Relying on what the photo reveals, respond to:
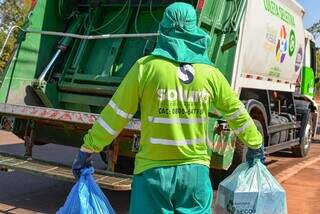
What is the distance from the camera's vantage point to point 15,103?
243 inches

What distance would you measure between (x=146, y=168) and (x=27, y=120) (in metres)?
3.28

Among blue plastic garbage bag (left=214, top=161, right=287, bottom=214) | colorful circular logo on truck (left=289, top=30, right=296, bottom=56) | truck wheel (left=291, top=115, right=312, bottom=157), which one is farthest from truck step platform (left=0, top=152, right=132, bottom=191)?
truck wheel (left=291, top=115, right=312, bottom=157)

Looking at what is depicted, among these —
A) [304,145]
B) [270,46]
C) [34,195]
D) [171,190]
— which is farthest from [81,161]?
[304,145]

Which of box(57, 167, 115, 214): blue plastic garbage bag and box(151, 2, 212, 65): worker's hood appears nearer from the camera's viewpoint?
box(151, 2, 212, 65): worker's hood

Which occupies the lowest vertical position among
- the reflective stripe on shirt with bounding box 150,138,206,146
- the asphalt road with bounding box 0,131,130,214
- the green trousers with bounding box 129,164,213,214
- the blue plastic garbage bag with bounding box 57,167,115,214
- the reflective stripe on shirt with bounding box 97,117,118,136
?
the asphalt road with bounding box 0,131,130,214

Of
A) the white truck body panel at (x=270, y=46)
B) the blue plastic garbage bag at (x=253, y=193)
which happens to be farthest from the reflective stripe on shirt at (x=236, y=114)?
the white truck body panel at (x=270, y=46)

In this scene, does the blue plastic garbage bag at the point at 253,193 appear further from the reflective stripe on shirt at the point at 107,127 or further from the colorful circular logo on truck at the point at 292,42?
the colorful circular logo on truck at the point at 292,42

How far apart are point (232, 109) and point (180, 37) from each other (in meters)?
0.51

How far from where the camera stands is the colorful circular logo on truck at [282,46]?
312 inches

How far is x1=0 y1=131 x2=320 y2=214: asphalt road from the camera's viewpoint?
19.2 feet

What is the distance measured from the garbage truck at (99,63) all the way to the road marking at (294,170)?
54cm

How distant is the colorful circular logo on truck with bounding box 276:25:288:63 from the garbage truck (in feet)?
0.27

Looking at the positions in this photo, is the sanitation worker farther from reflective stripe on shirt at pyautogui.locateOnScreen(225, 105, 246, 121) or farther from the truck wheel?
the truck wheel

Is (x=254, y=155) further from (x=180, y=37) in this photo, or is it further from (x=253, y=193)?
(x=180, y=37)
